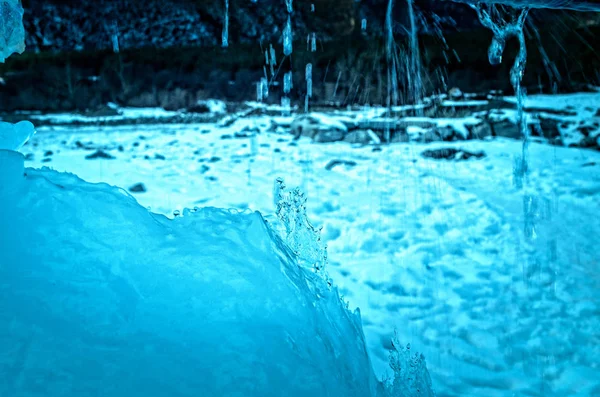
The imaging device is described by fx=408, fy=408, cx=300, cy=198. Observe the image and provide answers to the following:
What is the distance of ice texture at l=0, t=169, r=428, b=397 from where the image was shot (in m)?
0.85

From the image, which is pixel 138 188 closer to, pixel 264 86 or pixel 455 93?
pixel 264 86

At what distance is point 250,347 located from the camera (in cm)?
102

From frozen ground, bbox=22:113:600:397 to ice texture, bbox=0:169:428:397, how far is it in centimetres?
70

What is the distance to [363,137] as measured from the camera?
22.3 feet

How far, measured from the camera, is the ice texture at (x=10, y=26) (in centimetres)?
178

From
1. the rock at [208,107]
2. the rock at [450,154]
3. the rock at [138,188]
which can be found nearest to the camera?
the rock at [138,188]

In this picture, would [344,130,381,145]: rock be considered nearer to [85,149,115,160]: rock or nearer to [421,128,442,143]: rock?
[421,128,442,143]: rock

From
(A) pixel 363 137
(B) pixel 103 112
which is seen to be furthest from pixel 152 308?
(B) pixel 103 112

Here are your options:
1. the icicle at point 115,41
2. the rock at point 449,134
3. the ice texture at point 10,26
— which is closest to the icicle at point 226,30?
the icicle at point 115,41

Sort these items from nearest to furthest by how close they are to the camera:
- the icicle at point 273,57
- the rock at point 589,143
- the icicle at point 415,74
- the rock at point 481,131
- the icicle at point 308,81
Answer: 1. the rock at point 589,143
2. the rock at point 481,131
3. the icicle at point 415,74
4. the icicle at point 308,81
5. the icicle at point 273,57

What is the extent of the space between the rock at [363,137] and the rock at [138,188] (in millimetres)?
3663

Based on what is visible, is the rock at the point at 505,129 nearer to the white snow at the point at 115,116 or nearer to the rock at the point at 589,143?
the rock at the point at 589,143

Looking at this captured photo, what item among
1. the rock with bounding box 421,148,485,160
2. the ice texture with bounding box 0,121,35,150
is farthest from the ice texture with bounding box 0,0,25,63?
the rock with bounding box 421,148,485,160

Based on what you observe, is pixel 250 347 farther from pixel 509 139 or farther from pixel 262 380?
pixel 509 139
